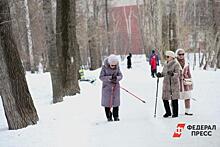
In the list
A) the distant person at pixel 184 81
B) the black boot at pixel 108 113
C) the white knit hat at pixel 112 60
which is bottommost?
the black boot at pixel 108 113

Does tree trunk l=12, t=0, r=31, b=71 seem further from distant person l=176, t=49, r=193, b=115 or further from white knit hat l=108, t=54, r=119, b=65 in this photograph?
distant person l=176, t=49, r=193, b=115

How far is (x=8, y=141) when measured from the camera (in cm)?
627

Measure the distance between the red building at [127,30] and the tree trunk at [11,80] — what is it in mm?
48671

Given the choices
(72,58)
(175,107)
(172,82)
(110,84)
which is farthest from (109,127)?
(72,58)

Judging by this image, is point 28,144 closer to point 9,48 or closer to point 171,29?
point 9,48

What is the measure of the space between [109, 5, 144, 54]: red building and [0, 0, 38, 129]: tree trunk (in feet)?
160

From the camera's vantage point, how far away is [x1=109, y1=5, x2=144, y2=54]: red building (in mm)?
56781

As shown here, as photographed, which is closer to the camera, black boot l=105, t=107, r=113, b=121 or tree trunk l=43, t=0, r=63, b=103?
black boot l=105, t=107, r=113, b=121

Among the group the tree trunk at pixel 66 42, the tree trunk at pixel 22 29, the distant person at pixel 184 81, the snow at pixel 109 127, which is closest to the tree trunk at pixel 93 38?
the tree trunk at pixel 22 29

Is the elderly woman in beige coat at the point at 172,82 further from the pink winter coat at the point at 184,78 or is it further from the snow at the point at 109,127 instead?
the snow at the point at 109,127

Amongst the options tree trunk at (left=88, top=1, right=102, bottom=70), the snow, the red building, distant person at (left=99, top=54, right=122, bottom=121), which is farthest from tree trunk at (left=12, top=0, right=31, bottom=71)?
the red building

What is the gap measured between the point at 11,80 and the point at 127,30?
51369 millimetres

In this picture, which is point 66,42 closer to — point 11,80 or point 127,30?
point 11,80

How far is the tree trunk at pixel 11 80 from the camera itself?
694cm
